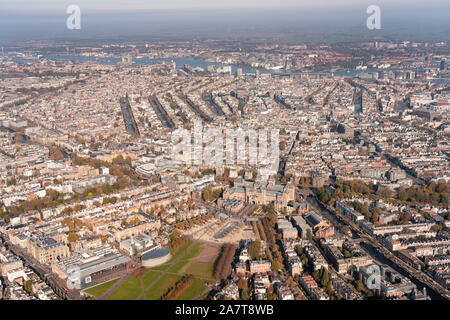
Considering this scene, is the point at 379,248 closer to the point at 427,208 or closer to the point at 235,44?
the point at 427,208

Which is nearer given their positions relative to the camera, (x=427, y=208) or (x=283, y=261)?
(x=283, y=261)

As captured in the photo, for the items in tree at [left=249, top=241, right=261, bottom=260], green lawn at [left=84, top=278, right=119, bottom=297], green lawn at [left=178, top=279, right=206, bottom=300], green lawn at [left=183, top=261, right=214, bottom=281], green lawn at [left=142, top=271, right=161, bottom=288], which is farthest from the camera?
tree at [left=249, top=241, right=261, bottom=260]

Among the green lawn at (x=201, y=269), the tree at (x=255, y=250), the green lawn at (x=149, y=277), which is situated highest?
the tree at (x=255, y=250)

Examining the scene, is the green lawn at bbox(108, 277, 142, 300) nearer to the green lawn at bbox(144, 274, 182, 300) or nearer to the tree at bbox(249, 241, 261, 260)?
the green lawn at bbox(144, 274, 182, 300)

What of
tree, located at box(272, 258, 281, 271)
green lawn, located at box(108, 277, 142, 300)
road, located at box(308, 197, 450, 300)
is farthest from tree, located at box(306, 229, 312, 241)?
green lawn, located at box(108, 277, 142, 300)

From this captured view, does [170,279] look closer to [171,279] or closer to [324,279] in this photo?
[171,279]

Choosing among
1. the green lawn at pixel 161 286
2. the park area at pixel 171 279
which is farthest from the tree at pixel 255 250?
the green lawn at pixel 161 286

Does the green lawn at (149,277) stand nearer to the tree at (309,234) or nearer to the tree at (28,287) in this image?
the tree at (28,287)
